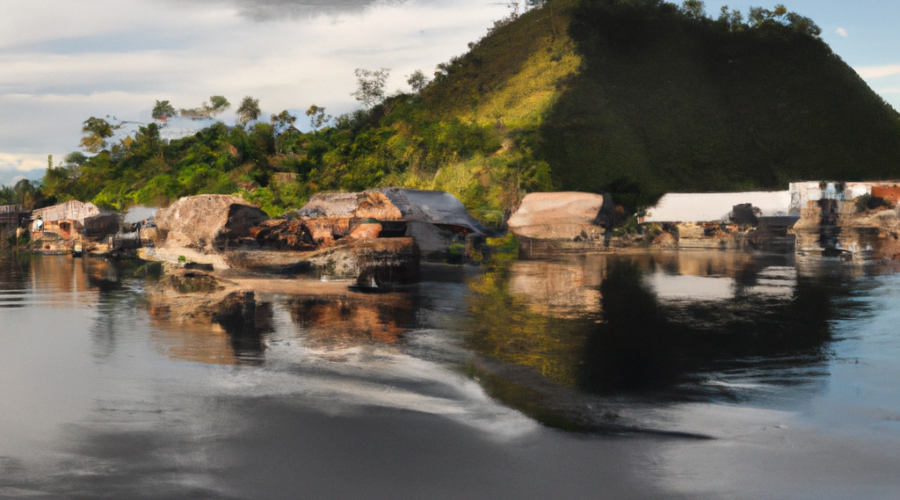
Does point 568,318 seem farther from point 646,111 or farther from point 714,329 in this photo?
point 646,111

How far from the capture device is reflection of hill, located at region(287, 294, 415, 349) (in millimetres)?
8086

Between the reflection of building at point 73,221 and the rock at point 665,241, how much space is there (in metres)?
27.5

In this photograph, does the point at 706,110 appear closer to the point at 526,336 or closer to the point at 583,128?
the point at 583,128

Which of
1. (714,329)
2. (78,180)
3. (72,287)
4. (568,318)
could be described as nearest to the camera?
(714,329)

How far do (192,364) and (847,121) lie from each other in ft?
227

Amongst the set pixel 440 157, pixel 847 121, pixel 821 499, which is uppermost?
pixel 847 121

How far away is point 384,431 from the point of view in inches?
189

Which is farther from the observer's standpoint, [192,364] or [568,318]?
[568,318]

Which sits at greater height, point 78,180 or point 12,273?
point 78,180

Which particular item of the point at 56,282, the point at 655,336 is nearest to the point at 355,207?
the point at 56,282

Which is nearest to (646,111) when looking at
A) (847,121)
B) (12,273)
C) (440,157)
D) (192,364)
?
(847,121)

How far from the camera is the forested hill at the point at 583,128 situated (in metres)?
40.0

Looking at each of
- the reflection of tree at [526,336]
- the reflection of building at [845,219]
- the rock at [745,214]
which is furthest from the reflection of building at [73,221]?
the rock at [745,214]

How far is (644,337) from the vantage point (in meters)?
8.24
